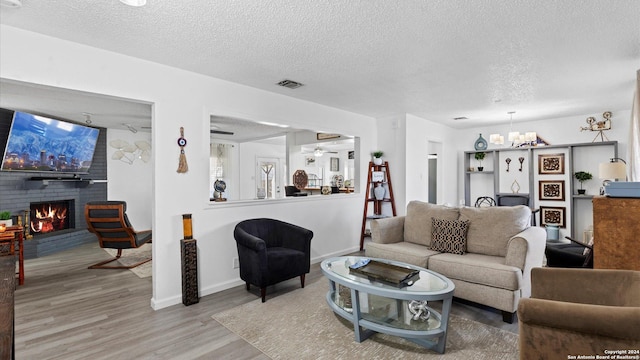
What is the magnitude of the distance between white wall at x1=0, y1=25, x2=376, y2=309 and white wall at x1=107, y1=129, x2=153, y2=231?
4026mm

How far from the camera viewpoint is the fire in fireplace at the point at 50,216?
18.3 feet

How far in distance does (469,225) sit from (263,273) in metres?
2.38

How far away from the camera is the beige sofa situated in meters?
2.75

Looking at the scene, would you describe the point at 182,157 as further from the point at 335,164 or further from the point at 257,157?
the point at 335,164

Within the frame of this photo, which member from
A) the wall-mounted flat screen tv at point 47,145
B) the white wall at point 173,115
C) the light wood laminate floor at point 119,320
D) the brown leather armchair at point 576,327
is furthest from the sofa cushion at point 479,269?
the wall-mounted flat screen tv at point 47,145

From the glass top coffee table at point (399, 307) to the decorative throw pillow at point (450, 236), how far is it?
808 millimetres

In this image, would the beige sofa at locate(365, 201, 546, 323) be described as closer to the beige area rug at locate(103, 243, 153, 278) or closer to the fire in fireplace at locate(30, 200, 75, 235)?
the beige area rug at locate(103, 243, 153, 278)

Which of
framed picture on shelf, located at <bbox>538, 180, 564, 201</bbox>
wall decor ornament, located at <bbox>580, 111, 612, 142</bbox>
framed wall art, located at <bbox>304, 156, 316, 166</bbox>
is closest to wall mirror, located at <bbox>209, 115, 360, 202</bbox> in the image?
framed wall art, located at <bbox>304, 156, 316, 166</bbox>

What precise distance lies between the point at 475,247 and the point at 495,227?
31 centimetres

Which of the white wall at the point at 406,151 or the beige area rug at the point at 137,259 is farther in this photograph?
the white wall at the point at 406,151

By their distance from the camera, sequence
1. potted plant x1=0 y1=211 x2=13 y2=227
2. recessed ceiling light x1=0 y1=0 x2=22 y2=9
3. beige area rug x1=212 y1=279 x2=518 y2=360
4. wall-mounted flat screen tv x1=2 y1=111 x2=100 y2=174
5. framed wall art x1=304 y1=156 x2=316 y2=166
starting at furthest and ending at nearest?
1. framed wall art x1=304 y1=156 x2=316 y2=166
2. wall-mounted flat screen tv x1=2 y1=111 x2=100 y2=174
3. potted plant x1=0 y1=211 x2=13 y2=227
4. beige area rug x1=212 y1=279 x2=518 y2=360
5. recessed ceiling light x1=0 y1=0 x2=22 y2=9

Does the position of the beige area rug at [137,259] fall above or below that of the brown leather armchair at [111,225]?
below

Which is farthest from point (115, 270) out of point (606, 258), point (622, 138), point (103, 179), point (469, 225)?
point (622, 138)

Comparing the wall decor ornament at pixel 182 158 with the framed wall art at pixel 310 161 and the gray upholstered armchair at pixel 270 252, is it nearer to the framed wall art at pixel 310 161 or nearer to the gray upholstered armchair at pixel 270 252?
the gray upholstered armchair at pixel 270 252
